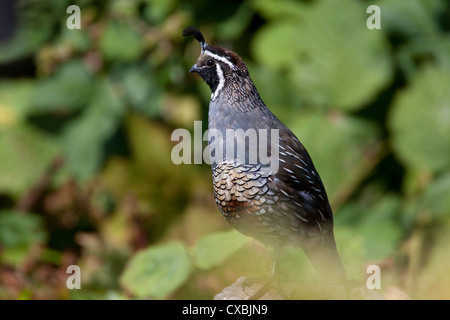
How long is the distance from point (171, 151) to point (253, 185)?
8.03ft

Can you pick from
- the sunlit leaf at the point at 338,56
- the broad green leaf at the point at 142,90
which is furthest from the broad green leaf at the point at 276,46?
the broad green leaf at the point at 142,90

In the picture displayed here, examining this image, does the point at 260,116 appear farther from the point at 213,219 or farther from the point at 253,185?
the point at 213,219

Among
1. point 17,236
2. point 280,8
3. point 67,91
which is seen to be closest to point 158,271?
point 17,236

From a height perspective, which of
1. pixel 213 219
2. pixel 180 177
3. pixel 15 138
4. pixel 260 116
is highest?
pixel 15 138

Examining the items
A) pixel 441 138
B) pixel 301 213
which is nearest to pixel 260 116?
pixel 301 213

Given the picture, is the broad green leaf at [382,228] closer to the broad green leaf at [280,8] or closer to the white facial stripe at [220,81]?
the broad green leaf at [280,8]

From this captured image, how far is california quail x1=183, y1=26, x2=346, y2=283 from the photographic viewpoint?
1.58m


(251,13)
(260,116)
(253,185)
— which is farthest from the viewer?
(251,13)

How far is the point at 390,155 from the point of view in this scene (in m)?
4.36

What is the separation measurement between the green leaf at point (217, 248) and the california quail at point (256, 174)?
378 millimetres

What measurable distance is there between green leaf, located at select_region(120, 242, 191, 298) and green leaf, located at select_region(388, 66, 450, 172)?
1.85 meters

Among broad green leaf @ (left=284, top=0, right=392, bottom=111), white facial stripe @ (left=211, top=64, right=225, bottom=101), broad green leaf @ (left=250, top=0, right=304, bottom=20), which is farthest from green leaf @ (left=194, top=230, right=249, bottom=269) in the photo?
broad green leaf @ (left=250, top=0, right=304, bottom=20)

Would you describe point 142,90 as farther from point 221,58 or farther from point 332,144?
point 221,58

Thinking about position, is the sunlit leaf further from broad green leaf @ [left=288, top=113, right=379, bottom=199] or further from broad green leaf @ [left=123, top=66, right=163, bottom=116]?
broad green leaf @ [left=123, top=66, right=163, bottom=116]
